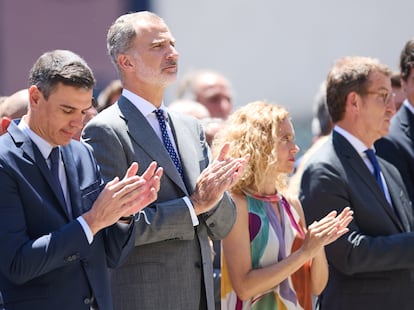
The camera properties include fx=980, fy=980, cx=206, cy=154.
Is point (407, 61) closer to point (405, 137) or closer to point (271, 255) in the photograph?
point (405, 137)

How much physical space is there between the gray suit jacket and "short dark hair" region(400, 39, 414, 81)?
6.69ft

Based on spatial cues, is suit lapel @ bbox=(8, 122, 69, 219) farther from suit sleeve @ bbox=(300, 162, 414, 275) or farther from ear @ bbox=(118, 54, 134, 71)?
suit sleeve @ bbox=(300, 162, 414, 275)

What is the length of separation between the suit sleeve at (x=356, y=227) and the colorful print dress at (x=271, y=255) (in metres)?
0.24

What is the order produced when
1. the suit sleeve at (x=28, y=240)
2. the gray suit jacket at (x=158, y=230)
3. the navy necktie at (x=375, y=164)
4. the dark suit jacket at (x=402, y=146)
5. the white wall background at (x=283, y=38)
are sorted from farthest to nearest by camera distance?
the white wall background at (x=283, y=38) → the dark suit jacket at (x=402, y=146) → the navy necktie at (x=375, y=164) → the gray suit jacket at (x=158, y=230) → the suit sleeve at (x=28, y=240)

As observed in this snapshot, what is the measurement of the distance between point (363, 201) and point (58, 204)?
1885mm

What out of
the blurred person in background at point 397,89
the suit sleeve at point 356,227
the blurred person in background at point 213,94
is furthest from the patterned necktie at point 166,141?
the blurred person in background at point 213,94

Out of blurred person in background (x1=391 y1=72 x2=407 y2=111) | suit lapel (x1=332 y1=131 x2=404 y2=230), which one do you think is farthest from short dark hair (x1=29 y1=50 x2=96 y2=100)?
blurred person in background (x1=391 y1=72 x2=407 y2=111)

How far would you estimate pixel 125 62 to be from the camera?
4.37m

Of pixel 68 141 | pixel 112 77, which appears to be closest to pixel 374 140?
pixel 68 141

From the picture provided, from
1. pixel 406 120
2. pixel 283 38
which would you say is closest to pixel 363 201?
pixel 406 120

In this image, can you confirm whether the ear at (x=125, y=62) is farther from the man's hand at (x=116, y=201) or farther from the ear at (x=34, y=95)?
the man's hand at (x=116, y=201)

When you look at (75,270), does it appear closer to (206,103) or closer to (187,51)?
(206,103)

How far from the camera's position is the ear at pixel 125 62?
14.3 feet

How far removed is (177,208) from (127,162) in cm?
30
